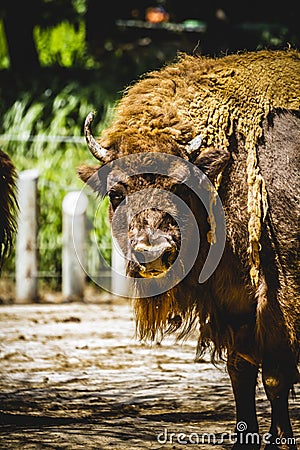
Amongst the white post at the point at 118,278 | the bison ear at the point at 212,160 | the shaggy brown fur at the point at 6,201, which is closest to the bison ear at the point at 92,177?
the bison ear at the point at 212,160

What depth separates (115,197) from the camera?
15.9 feet

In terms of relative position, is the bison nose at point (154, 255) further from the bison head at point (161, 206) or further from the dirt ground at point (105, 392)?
the dirt ground at point (105, 392)

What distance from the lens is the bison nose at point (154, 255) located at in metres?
4.49

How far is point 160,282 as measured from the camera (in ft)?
16.0

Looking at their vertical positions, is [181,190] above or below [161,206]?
above

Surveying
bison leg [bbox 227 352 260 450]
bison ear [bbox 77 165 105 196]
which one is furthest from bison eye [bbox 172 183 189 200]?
bison leg [bbox 227 352 260 450]

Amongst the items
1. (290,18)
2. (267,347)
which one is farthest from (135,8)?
(267,347)

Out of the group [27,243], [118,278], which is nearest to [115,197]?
[118,278]

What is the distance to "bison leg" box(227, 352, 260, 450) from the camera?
5094mm

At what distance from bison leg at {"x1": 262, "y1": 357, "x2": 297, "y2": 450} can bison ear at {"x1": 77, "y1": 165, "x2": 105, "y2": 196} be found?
4.47 feet

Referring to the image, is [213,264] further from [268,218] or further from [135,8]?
[135,8]

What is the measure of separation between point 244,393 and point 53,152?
27.6 ft

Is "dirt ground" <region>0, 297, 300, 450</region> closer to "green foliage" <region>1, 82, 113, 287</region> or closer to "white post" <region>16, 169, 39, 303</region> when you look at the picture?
"white post" <region>16, 169, 39, 303</region>

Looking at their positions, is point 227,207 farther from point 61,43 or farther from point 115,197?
point 61,43
